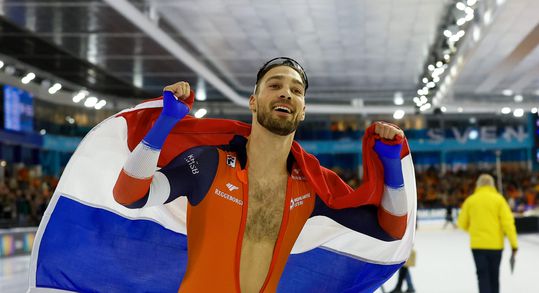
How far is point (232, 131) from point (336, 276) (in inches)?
33.6

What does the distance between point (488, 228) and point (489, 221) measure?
7 centimetres

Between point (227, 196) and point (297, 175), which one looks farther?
point (297, 175)

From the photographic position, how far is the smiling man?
11.4 ft

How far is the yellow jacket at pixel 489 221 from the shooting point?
9070 millimetres

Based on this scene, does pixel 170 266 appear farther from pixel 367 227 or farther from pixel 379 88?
pixel 379 88

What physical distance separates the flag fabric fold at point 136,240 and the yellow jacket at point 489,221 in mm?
5259

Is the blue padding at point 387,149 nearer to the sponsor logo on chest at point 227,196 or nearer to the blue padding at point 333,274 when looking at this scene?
the sponsor logo on chest at point 227,196

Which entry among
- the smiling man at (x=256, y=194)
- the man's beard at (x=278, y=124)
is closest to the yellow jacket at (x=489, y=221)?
the smiling man at (x=256, y=194)

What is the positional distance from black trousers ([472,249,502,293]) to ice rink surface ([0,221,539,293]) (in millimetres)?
2004

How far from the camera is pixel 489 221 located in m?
9.05

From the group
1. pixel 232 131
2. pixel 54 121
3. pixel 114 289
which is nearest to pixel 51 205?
pixel 114 289

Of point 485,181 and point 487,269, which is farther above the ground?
point 485,181

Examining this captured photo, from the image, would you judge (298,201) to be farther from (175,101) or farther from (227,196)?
(175,101)

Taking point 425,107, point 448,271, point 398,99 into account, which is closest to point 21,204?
point 448,271
